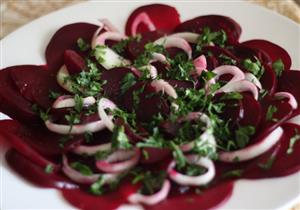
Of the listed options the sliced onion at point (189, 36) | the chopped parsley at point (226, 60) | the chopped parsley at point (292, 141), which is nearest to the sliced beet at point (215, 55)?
the chopped parsley at point (226, 60)

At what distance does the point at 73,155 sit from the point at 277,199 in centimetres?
82

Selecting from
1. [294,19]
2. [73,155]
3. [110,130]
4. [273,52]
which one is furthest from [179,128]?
[294,19]

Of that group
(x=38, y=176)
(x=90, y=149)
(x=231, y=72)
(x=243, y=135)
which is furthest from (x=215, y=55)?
(x=38, y=176)

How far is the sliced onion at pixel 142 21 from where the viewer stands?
3121 mm

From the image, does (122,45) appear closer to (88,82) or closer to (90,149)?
(88,82)

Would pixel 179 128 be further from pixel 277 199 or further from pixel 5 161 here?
pixel 5 161

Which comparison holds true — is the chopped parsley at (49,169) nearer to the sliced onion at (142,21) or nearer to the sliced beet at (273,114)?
the sliced beet at (273,114)

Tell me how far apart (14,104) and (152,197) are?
2.76 ft

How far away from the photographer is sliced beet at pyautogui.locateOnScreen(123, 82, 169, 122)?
2.42 m

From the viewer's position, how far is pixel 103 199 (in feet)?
7.06

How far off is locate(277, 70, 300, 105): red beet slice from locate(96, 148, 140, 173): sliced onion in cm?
82

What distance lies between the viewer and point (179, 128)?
232 centimetres

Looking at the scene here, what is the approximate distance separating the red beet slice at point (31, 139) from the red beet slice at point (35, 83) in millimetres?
147

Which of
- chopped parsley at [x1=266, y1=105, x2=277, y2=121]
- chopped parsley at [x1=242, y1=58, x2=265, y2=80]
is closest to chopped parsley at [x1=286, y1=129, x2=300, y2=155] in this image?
chopped parsley at [x1=266, y1=105, x2=277, y2=121]
